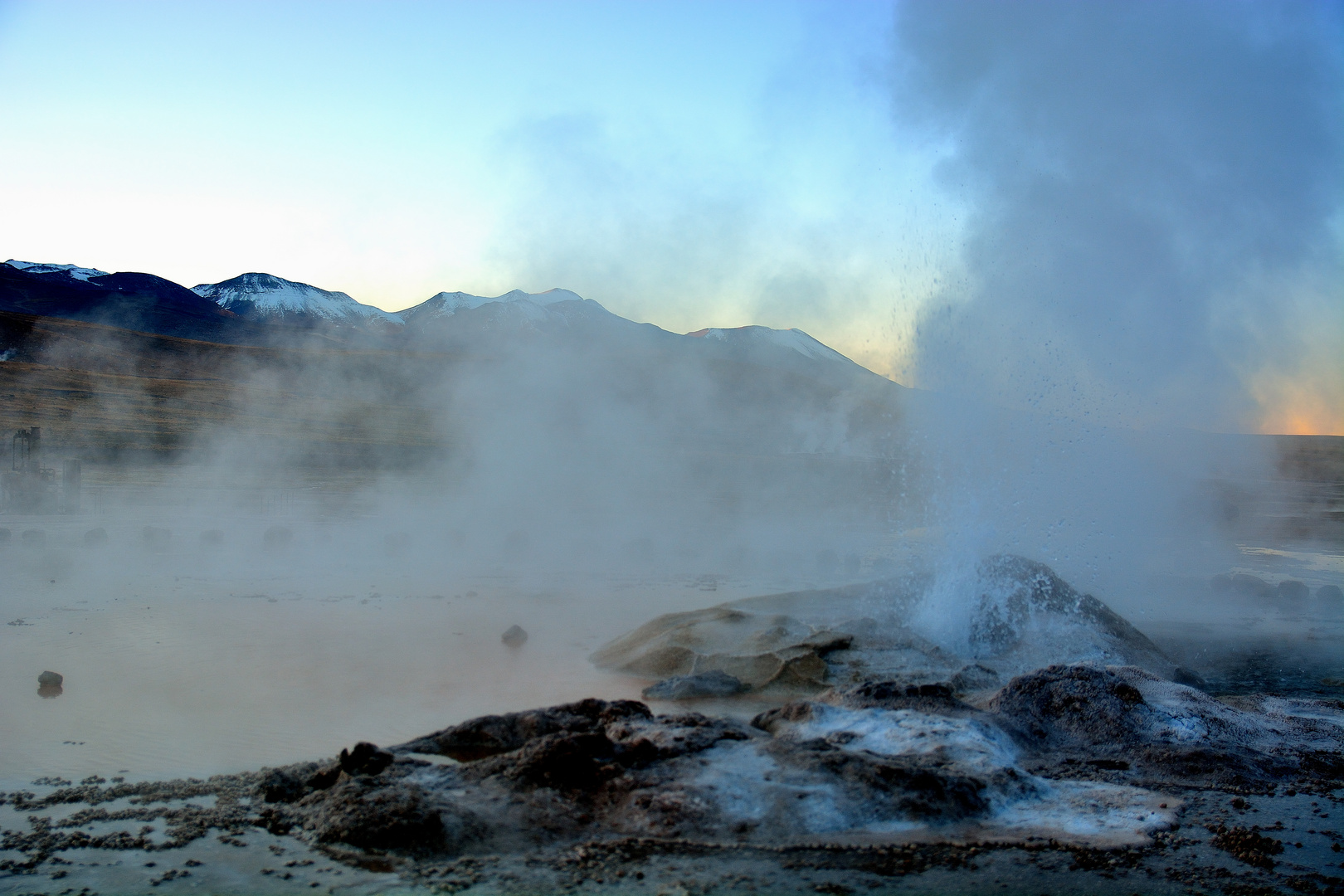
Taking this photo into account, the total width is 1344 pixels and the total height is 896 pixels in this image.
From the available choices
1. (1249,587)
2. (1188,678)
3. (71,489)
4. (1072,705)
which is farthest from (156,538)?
(1249,587)

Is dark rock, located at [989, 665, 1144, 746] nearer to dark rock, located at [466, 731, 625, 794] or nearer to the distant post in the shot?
dark rock, located at [466, 731, 625, 794]

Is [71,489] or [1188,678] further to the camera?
[71,489]

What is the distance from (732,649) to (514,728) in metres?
2.27

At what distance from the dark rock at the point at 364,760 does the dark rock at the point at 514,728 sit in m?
0.47

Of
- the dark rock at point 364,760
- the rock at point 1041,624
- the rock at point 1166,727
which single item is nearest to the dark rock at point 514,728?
the dark rock at point 364,760

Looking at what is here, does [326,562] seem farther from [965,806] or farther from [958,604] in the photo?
[965,806]

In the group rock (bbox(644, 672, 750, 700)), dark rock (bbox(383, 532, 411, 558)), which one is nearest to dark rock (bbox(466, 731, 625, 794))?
rock (bbox(644, 672, 750, 700))

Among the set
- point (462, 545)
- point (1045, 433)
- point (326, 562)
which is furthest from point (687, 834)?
point (462, 545)

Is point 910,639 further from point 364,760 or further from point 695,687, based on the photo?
point 364,760

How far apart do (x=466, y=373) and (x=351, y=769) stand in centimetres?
2683

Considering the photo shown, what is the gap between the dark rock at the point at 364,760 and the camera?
12.3 feet

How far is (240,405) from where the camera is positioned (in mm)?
29438

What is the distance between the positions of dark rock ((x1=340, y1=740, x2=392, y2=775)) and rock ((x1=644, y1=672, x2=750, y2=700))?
6.81 ft

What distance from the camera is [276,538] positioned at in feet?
38.8
